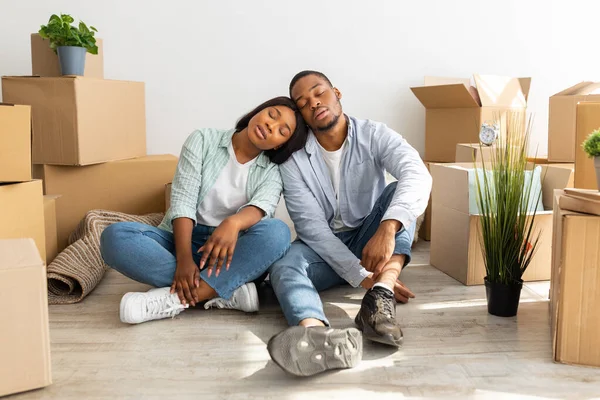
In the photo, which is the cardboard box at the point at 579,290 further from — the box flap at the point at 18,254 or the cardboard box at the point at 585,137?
the box flap at the point at 18,254

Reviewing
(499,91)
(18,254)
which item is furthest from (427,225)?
(18,254)

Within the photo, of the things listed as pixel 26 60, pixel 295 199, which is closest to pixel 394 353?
pixel 295 199

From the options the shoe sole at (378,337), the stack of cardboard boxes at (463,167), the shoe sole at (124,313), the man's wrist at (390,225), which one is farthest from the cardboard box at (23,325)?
the stack of cardboard boxes at (463,167)

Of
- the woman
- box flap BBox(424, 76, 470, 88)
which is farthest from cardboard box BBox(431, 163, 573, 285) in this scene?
box flap BBox(424, 76, 470, 88)

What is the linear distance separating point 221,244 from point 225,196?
0.90 ft

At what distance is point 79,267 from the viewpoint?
229 cm

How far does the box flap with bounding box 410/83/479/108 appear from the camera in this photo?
9.93 ft

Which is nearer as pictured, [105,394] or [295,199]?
[105,394]

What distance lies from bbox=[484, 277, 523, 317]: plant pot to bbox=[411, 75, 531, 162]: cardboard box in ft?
4.02

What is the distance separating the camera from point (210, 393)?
4.77ft

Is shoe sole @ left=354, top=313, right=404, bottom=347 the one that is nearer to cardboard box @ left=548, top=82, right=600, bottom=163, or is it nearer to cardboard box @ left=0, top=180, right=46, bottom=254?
cardboard box @ left=0, top=180, right=46, bottom=254

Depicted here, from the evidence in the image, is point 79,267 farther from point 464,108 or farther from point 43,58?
point 464,108

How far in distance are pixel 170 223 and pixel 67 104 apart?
0.82 metres

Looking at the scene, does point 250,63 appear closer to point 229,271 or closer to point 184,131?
point 184,131
